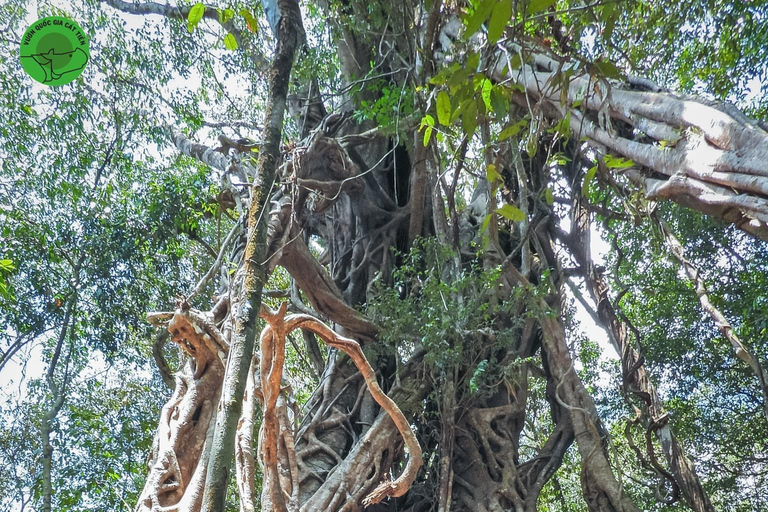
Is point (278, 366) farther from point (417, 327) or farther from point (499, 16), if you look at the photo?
point (417, 327)

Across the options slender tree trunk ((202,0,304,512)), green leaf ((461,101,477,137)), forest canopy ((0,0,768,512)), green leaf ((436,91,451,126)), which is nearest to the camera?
slender tree trunk ((202,0,304,512))

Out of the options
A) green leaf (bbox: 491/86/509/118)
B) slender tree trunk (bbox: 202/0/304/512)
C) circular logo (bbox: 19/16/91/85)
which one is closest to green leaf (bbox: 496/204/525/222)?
green leaf (bbox: 491/86/509/118)

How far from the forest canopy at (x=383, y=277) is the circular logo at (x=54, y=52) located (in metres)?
1.02

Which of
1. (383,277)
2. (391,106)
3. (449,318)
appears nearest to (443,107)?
(449,318)

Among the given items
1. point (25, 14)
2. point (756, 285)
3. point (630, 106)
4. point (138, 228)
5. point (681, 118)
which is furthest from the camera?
point (25, 14)

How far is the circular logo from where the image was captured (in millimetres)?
1866

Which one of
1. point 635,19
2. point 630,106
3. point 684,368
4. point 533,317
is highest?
point 635,19

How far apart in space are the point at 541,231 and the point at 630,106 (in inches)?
81.3

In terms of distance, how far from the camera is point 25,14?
539 cm

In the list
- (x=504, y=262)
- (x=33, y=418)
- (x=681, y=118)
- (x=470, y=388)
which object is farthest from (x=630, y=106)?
(x=33, y=418)

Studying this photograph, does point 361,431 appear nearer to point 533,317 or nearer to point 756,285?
point 533,317

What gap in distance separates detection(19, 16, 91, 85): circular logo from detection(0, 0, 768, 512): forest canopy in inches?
40.2

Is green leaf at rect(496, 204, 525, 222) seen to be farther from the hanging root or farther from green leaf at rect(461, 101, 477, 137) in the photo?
the hanging root

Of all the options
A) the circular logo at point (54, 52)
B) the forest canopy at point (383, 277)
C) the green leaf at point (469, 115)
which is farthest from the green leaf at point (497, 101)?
the circular logo at point (54, 52)
